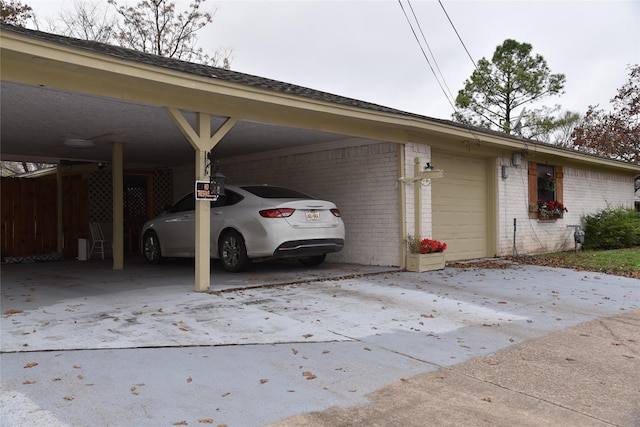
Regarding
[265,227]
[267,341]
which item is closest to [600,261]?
[265,227]

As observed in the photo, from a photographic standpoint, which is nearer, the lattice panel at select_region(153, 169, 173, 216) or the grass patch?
the grass patch

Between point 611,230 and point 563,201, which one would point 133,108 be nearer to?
point 563,201

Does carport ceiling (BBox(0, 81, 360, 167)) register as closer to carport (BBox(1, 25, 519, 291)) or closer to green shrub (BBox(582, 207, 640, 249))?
carport (BBox(1, 25, 519, 291))

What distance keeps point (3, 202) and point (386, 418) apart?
11258 mm

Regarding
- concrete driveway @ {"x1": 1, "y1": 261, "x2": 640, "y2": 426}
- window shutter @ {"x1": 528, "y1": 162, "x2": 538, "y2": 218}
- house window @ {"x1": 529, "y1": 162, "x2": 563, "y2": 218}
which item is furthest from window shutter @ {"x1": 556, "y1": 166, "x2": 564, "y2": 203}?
concrete driveway @ {"x1": 1, "y1": 261, "x2": 640, "y2": 426}

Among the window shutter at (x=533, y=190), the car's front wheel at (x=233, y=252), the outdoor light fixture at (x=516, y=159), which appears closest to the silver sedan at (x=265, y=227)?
the car's front wheel at (x=233, y=252)

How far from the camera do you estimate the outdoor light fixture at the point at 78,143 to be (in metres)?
9.08

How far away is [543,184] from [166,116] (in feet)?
31.8

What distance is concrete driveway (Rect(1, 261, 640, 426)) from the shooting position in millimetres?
3012

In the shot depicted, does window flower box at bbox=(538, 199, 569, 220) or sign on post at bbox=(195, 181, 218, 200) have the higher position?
sign on post at bbox=(195, 181, 218, 200)

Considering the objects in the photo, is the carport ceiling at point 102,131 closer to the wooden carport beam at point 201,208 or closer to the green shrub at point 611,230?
the wooden carport beam at point 201,208

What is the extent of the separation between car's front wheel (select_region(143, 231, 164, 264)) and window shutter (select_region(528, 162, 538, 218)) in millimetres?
8534

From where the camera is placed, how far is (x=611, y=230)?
13.8 m

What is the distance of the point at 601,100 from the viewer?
2783cm
